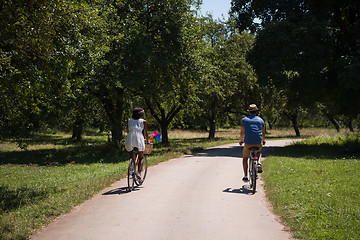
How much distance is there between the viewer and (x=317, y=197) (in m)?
7.16

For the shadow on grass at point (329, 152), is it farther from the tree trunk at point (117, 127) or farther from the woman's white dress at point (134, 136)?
the woman's white dress at point (134, 136)

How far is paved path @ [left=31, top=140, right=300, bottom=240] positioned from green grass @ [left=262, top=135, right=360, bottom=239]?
0.36 m

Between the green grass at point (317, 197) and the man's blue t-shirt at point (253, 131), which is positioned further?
the man's blue t-shirt at point (253, 131)

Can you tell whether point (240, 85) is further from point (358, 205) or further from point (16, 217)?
point (16, 217)

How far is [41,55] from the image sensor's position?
7.86 metres

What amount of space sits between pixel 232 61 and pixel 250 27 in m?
10.1

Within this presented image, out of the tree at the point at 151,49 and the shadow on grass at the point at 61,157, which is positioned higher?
the tree at the point at 151,49

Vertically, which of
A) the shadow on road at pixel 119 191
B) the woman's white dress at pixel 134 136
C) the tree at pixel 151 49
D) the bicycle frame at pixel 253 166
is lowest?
the shadow on road at pixel 119 191

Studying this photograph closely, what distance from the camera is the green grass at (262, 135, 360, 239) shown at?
5.23m

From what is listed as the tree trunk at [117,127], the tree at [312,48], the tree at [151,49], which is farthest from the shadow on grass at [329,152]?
the tree trunk at [117,127]

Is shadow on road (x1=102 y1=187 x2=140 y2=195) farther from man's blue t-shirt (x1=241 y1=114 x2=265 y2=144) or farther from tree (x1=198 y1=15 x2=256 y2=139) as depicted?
tree (x1=198 y1=15 x2=256 y2=139)

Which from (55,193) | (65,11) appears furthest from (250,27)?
(55,193)

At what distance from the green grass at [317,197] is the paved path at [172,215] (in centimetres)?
36

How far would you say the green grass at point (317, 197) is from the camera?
5230 mm
